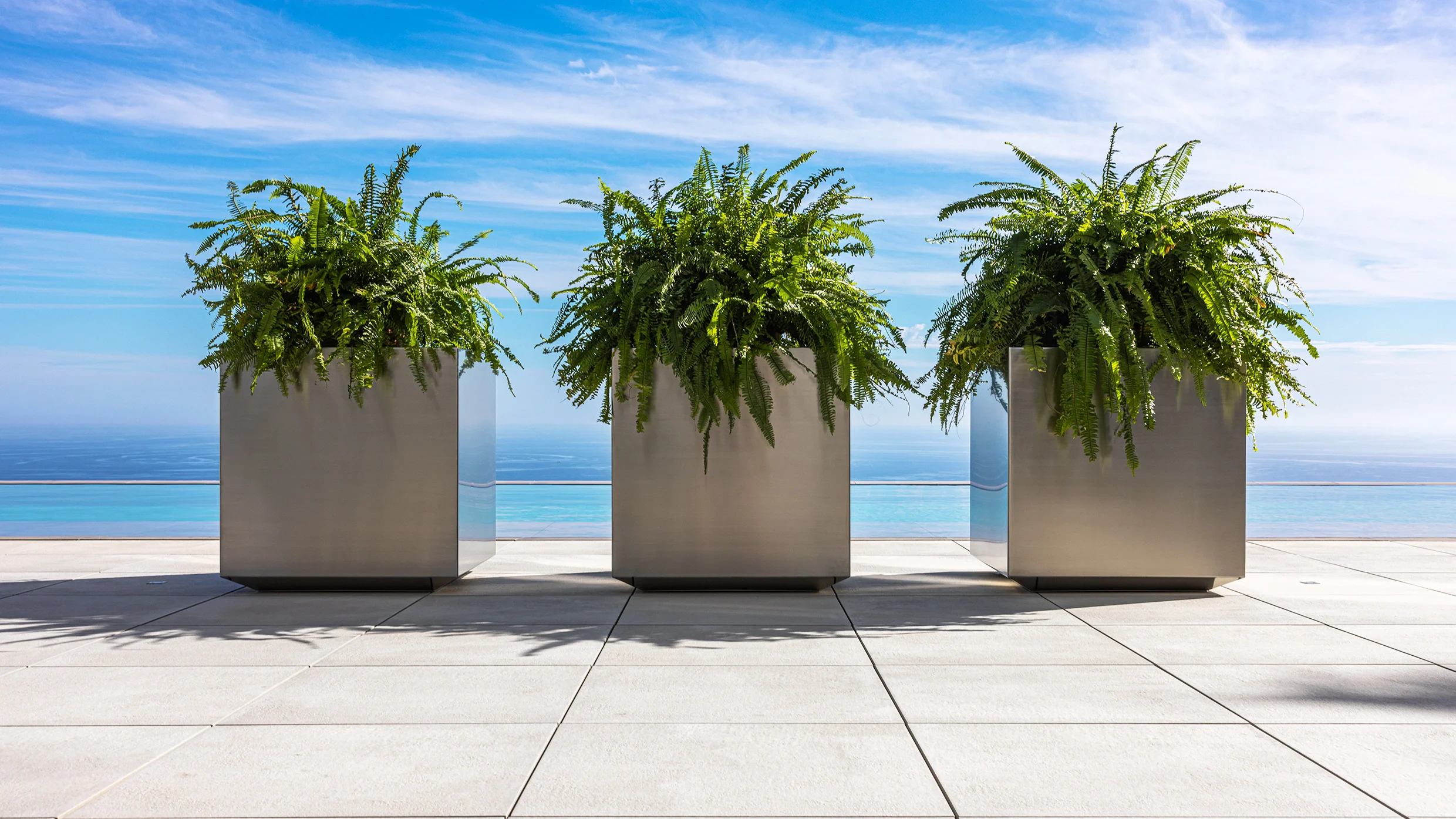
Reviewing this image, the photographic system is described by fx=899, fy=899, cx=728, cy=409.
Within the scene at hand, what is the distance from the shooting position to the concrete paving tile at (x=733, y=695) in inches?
109

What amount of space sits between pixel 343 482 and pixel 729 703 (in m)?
3.02

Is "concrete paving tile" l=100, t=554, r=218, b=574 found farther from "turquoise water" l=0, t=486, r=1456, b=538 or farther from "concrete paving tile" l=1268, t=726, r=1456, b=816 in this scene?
"concrete paving tile" l=1268, t=726, r=1456, b=816

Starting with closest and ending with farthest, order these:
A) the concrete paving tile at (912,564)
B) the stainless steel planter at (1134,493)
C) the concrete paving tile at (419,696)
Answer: the concrete paving tile at (419,696) < the stainless steel planter at (1134,493) < the concrete paving tile at (912,564)

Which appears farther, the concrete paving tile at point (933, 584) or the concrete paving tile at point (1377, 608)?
the concrete paving tile at point (933, 584)

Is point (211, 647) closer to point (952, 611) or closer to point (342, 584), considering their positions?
point (342, 584)

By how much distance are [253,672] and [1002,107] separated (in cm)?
825

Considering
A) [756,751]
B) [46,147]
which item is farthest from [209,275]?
[46,147]

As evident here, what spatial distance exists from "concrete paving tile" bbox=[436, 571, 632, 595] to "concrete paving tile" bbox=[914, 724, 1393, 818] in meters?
2.82

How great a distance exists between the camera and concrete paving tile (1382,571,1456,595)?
513 centimetres

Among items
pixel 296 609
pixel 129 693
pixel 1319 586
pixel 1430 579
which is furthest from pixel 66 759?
pixel 1430 579

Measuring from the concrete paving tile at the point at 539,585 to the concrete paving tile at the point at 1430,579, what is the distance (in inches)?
181

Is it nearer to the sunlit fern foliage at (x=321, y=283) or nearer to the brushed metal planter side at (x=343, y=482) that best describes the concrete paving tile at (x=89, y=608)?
the brushed metal planter side at (x=343, y=482)

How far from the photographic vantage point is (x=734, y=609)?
4.54 m

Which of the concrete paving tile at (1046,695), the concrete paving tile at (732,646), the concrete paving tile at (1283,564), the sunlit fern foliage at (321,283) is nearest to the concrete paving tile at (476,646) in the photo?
the concrete paving tile at (732,646)
